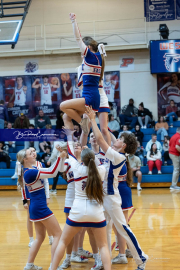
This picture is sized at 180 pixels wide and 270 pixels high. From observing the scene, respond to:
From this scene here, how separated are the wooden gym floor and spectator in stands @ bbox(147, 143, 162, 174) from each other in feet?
3.69

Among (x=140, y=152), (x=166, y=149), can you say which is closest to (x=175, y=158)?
(x=166, y=149)

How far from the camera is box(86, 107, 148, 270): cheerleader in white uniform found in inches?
141

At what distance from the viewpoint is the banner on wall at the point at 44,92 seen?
14.3m

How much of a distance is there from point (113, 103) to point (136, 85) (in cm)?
127

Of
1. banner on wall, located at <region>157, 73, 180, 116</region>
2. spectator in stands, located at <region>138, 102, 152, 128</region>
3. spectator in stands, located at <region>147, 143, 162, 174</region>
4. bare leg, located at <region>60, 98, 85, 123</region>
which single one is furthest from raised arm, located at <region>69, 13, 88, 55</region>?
banner on wall, located at <region>157, 73, 180, 116</region>

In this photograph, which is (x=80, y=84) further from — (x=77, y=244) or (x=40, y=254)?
(x=40, y=254)

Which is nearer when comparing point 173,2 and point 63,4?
point 173,2

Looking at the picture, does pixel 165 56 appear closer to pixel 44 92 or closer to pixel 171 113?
pixel 171 113

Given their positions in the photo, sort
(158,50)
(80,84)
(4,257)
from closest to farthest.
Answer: (80,84), (4,257), (158,50)

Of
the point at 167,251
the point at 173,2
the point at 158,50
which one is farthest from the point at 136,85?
the point at 167,251

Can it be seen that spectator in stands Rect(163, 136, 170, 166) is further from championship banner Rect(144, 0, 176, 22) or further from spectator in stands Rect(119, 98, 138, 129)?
championship banner Rect(144, 0, 176, 22)

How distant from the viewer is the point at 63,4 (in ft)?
48.4

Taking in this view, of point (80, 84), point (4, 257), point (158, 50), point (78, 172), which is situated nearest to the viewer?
point (78, 172)

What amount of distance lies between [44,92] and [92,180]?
11.5 metres
